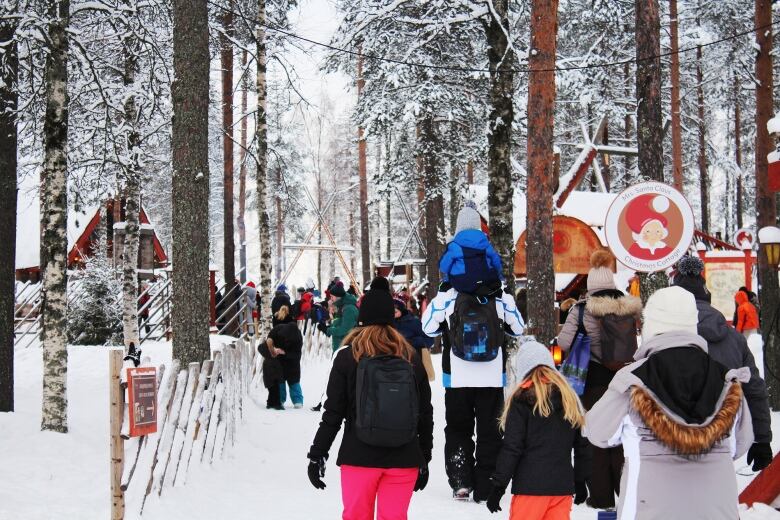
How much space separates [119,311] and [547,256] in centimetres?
1182

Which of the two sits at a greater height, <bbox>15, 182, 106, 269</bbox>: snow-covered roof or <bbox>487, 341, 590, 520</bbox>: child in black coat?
<bbox>15, 182, 106, 269</bbox>: snow-covered roof

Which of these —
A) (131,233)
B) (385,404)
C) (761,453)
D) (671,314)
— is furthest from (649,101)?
→ (131,233)

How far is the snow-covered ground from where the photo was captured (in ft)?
23.0

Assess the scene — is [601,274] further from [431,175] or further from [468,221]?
[431,175]

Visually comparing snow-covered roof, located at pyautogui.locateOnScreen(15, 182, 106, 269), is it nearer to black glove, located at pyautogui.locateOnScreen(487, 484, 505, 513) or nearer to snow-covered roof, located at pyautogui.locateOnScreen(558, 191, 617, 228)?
snow-covered roof, located at pyautogui.locateOnScreen(558, 191, 617, 228)

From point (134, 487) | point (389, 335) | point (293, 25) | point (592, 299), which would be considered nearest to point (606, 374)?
point (592, 299)

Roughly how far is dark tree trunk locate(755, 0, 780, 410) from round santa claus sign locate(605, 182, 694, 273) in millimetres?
5003

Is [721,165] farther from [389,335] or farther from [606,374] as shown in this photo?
[389,335]

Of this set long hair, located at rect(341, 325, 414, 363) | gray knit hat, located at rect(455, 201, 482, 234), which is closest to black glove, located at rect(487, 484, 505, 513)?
long hair, located at rect(341, 325, 414, 363)

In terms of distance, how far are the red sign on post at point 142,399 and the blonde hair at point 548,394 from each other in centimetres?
271

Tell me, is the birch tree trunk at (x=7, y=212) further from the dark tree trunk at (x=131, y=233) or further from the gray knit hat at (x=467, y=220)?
the gray knit hat at (x=467, y=220)

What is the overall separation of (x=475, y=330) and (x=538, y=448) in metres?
2.10

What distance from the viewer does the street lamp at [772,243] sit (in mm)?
12367

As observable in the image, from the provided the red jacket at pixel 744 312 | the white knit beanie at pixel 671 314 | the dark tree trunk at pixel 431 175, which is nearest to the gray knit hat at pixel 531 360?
the white knit beanie at pixel 671 314
